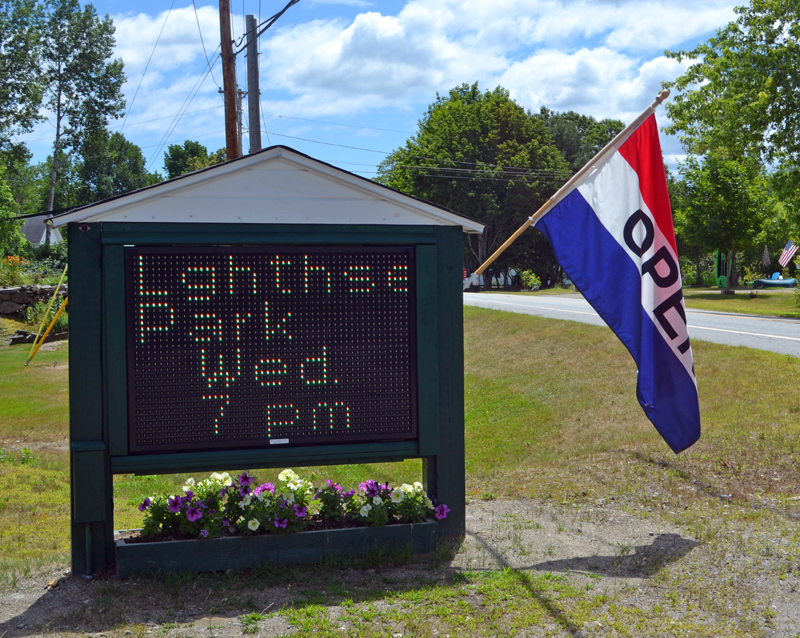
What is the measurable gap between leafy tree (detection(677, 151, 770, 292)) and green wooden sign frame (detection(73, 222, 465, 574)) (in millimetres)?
31444

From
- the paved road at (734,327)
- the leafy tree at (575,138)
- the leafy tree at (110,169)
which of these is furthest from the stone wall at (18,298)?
the leafy tree at (575,138)

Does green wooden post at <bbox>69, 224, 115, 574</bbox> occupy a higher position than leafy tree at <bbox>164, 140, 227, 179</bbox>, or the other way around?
leafy tree at <bbox>164, 140, 227, 179</bbox>

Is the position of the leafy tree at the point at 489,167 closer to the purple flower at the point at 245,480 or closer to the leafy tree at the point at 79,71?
the leafy tree at the point at 79,71

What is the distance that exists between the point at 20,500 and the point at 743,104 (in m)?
21.8

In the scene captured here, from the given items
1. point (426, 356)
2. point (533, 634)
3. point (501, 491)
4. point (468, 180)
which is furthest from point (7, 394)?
point (468, 180)

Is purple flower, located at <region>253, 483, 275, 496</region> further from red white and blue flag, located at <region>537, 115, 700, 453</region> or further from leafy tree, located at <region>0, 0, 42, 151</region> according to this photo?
leafy tree, located at <region>0, 0, 42, 151</region>

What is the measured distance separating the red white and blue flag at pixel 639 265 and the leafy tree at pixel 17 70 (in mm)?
43833

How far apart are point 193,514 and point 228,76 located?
11217 millimetres

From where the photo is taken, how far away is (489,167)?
53.9 meters

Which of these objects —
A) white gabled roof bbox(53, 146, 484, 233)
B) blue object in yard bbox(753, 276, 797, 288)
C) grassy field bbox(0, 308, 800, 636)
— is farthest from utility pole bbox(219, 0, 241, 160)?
blue object in yard bbox(753, 276, 797, 288)

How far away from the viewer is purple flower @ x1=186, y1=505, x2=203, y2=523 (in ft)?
16.9

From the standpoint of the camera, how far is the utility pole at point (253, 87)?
50.2 feet

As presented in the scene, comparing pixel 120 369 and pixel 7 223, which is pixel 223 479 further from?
pixel 7 223

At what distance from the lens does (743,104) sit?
2281 cm
